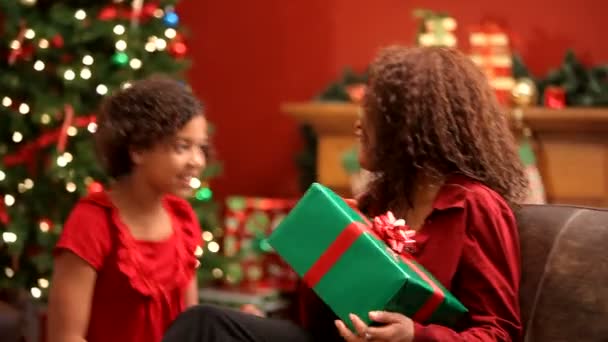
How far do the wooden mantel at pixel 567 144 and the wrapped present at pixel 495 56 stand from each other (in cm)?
12

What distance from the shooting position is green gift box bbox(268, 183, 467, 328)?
5.32ft

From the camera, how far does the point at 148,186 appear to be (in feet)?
7.23

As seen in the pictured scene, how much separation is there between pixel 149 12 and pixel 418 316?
217 cm

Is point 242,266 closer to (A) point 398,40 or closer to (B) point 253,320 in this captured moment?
(A) point 398,40

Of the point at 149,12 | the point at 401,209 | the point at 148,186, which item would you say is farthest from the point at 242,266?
the point at 401,209

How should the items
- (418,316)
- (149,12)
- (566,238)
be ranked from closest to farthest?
(418,316) < (566,238) < (149,12)

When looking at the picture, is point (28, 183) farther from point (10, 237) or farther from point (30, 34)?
point (30, 34)

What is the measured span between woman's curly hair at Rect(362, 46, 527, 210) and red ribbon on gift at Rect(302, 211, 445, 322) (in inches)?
7.6

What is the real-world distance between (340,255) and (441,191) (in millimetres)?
251

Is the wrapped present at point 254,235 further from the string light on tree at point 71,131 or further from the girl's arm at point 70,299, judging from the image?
the girl's arm at point 70,299

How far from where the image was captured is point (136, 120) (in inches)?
85.5

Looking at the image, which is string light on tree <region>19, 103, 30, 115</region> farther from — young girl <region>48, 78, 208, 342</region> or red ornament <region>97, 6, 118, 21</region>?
young girl <region>48, 78, 208, 342</region>

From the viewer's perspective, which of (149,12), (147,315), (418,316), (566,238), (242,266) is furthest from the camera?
(242,266)

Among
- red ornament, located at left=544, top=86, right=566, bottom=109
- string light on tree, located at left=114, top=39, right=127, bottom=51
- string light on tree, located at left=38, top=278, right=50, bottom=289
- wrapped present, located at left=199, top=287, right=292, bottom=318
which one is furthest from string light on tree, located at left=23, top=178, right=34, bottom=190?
red ornament, located at left=544, top=86, right=566, bottom=109
